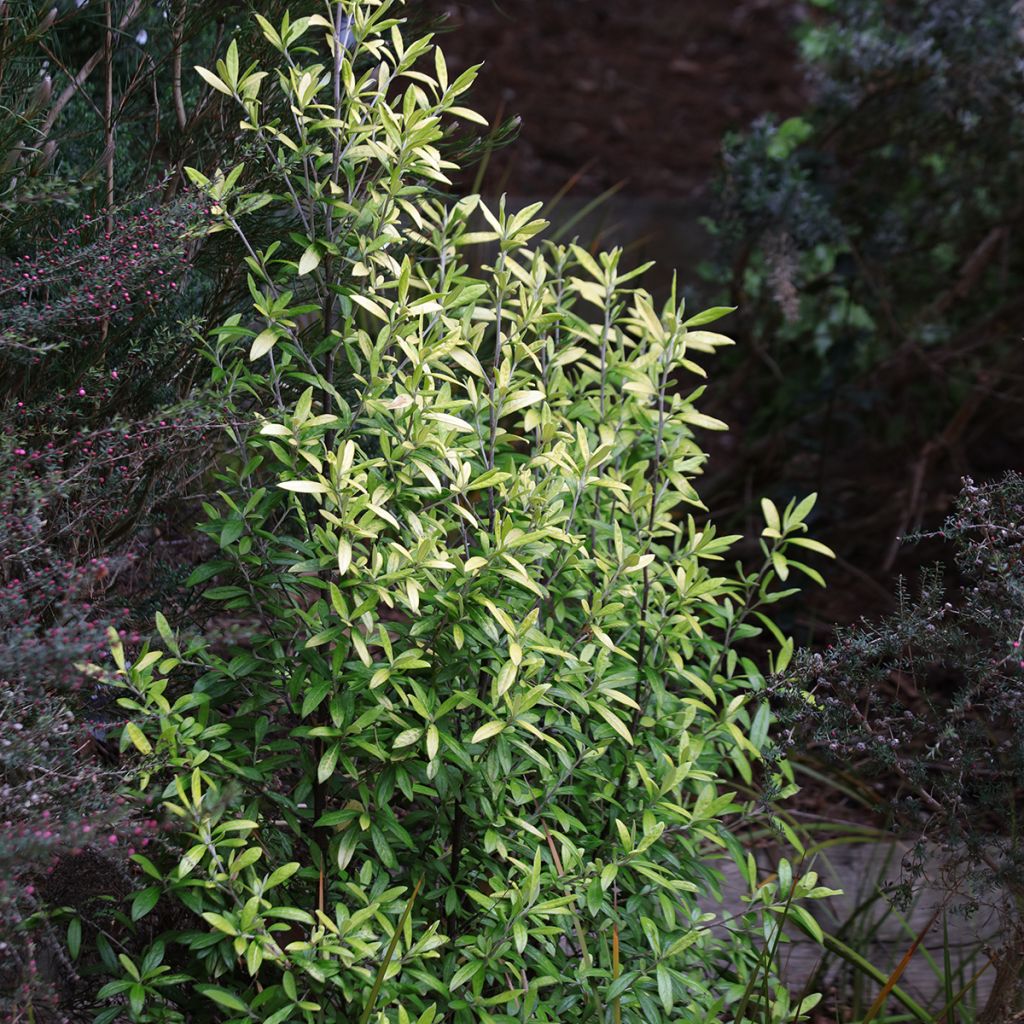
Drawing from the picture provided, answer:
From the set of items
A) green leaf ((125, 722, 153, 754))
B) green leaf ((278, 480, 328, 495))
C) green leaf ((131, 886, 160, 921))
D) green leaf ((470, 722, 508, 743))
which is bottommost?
green leaf ((131, 886, 160, 921))

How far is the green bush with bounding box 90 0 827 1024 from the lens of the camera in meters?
2.04

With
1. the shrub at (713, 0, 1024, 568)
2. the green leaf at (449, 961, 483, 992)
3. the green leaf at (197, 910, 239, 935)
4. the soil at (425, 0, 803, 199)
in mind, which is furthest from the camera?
the soil at (425, 0, 803, 199)

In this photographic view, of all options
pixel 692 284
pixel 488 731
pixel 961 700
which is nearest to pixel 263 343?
pixel 488 731

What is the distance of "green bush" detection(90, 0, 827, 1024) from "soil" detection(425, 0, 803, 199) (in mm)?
3841

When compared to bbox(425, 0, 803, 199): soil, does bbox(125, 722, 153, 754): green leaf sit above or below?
below

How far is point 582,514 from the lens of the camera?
2.50m

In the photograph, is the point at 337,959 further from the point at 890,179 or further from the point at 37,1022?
the point at 890,179

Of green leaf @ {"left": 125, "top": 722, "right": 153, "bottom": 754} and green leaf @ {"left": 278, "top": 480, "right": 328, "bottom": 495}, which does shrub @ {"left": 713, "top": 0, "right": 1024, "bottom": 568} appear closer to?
green leaf @ {"left": 278, "top": 480, "right": 328, "bottom": 495}

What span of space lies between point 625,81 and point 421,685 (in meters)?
6.45

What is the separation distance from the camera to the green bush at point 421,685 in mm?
2037

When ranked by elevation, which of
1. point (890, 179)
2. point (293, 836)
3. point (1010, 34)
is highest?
point (1010, 34)

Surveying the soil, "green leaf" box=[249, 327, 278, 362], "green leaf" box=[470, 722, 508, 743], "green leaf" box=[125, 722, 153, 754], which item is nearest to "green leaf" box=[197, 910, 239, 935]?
"green leaf" box=[125, 722, 153, 754]

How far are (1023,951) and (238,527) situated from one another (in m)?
1.68

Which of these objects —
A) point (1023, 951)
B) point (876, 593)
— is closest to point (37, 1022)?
point (1023, 951)
